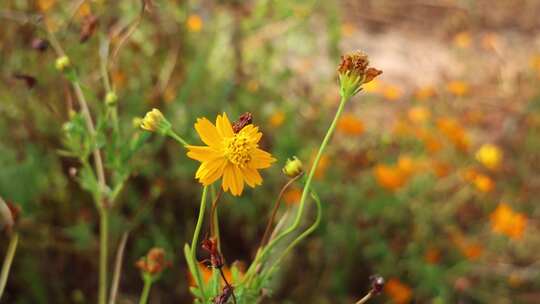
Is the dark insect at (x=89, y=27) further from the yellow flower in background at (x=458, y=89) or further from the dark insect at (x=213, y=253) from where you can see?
the yellow flower in background at (x=458, y=89)

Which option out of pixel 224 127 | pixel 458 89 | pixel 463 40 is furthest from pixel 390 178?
pixel 463 40

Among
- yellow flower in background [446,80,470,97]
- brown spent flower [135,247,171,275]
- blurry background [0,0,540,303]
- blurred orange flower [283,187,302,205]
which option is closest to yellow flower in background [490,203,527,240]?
blurry background [0,0,540,303]

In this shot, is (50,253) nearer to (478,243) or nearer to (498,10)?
(478,243)

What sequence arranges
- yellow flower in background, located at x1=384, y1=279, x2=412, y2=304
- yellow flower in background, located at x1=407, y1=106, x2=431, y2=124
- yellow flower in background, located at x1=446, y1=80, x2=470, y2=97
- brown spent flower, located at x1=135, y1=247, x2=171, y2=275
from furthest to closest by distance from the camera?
yellow flower in background, located at x1=446, y1=80, x2=470, y2=97
yellow flower in background, located at x1=407, y1=106, x2=431, y2=124
yellow flower in background, located at x1=384, y1=279, x2=412, y2=304
brown spent flower, located at x1=135, y1=247, x2=171, y2=275

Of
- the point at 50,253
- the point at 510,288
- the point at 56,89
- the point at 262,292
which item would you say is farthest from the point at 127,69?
the point at 510,288

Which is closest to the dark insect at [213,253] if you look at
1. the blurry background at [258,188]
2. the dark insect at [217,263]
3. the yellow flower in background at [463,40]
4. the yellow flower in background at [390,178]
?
the dark insect at [217,263]

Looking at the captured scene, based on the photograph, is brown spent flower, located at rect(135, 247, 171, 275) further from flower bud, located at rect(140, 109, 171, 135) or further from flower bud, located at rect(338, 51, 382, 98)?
flower bud, located at rect(338, 51, 382, 98)

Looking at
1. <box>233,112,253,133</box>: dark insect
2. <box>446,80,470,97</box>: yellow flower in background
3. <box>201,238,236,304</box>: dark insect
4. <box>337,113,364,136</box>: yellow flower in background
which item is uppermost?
<box>446,80,470,97</box>: yellow flower in background

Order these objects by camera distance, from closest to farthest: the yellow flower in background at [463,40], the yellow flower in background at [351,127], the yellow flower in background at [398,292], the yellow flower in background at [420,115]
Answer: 1. the yellow flower in background at [398,292]
2. the yellow flower in background at [351,127]
3. the yellow flower in background at [420,115]
4. the yellow flower in background at [463,40]
